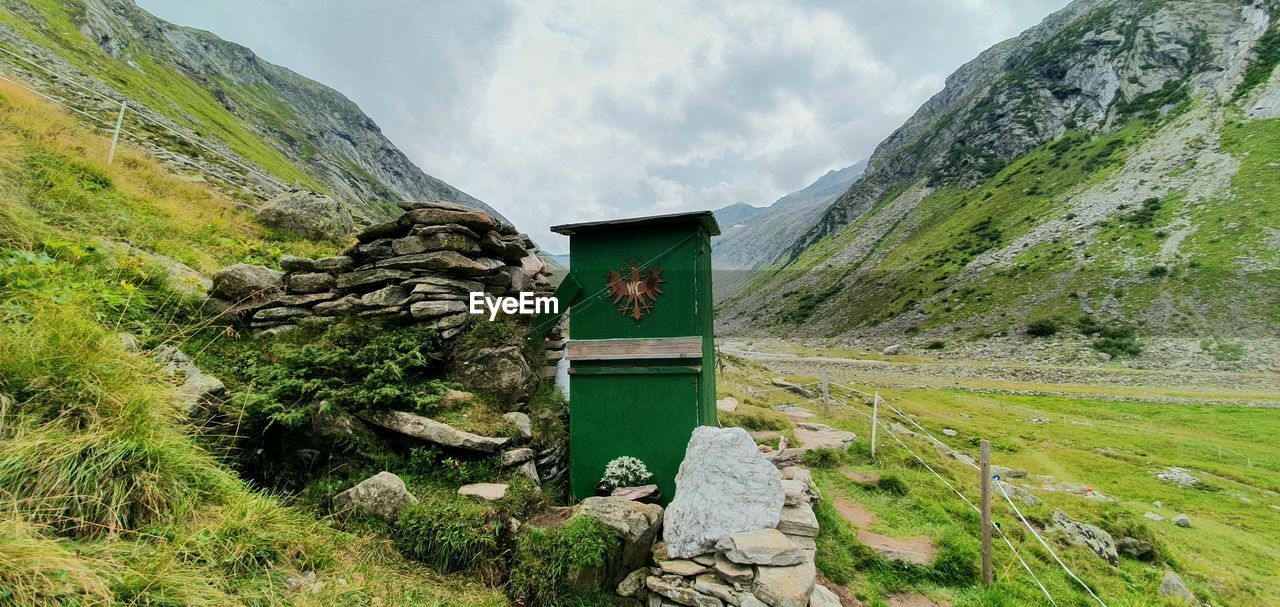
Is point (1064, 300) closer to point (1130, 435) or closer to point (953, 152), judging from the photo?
point (1130, 435)

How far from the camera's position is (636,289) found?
8156 mm

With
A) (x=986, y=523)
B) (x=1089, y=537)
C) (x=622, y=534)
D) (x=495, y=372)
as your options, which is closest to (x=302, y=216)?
(x=495, y=372)

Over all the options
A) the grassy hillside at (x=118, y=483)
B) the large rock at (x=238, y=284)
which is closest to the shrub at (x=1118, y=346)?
the grassy hillside at (x=118, y=483)

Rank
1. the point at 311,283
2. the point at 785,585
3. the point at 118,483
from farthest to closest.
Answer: the point at 311,283
the point at 785,585
the point at 118,483

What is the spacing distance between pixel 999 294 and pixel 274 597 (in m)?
83.3

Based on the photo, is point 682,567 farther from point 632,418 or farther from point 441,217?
point 441,217

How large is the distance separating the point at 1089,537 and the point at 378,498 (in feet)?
39.8

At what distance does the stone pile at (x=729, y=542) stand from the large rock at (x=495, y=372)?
10.5 ft

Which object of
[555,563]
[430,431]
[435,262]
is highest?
[435,262]

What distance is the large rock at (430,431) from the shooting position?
6.75m

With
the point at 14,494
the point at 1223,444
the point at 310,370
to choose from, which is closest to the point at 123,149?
the point at 310,370

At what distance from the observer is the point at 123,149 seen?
509 inches

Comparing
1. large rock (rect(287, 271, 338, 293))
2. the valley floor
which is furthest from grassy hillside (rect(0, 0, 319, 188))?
the valley floor

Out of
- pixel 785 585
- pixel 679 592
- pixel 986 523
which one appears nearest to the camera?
pixel 785 585
